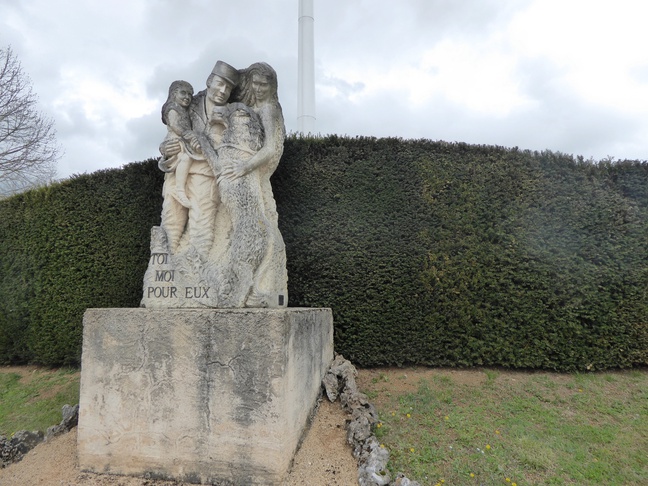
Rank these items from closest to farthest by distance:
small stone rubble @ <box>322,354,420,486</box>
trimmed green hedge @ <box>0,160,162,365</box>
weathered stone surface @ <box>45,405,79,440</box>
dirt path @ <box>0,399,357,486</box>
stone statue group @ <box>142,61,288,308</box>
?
1. small stone rubble @ <box>322,354,420,486</box>
2. dirt path @ <box>0,399,357,486</box>
3. stone statue group @ <box>142,61,288,308</box>
4. weathered stone surface @ <box>45,405,79,440</box>
5. trimmed green hedge @ <box>0,160,162,365</box>

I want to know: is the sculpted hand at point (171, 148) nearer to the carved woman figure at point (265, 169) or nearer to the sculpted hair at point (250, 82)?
the carved woman figure at point (265, 169)

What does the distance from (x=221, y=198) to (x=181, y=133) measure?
773 mm

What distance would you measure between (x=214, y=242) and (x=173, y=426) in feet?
4.97

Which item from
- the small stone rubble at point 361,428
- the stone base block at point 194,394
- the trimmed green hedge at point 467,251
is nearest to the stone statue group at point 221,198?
the stone base block at point 194,394

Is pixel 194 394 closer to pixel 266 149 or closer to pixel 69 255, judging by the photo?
pixel 266 149

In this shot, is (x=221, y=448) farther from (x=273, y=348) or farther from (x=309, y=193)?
(x=309, y=193)

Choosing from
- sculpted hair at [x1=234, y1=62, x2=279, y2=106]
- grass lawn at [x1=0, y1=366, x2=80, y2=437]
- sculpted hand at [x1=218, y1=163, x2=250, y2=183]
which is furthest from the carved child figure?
grass lawn at [x1=0, y1=366, x2=80, y2=437]

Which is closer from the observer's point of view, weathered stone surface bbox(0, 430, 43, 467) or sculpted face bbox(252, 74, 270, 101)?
weathered stone surface bbox(0, 430, 43, 467)

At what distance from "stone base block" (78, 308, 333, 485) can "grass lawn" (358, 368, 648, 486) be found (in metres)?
0.98

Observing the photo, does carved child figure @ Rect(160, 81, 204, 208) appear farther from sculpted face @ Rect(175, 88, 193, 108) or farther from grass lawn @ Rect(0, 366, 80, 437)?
grass lawn @ Rect(0, 366, 80, 437)

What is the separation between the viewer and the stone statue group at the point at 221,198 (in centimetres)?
343

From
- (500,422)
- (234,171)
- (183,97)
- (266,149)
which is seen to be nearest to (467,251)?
(500,422)

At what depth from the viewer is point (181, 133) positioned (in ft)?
12.4

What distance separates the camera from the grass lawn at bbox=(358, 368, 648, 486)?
3004 mm
